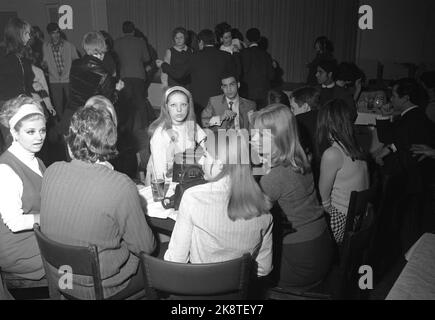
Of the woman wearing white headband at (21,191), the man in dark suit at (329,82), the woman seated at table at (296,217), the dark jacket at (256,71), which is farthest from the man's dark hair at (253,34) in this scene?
the woman wearing white headband at (21,191)

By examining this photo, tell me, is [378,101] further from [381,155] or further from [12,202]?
[12,202]

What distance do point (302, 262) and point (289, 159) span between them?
55 cm

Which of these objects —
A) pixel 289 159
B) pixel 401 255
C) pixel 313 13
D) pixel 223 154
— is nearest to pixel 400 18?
pixel 313 13

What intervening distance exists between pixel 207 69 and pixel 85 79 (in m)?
1.41

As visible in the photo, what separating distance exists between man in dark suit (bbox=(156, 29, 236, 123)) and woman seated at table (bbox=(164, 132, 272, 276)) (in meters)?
2.94

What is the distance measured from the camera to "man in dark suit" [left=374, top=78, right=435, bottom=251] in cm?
333

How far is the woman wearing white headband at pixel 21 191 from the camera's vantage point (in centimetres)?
205

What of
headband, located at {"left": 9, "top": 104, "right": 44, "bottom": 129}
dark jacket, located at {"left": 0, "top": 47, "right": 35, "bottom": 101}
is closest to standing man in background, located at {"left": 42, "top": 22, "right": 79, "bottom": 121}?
dark jacket, located at {"left": 0, "top": 47, "right": 35, "bottom": 101}

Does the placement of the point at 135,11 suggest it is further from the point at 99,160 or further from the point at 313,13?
the point at 99,160

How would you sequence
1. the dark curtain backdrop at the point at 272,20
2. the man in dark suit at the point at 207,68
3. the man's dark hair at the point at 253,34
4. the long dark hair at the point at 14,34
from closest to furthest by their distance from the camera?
the long dark hair at the point at 14,34, the man in dark suit at the point at 207,68, the man's dark hair at the point at 253,34, the dark curtain backdrop at the point at 272,20

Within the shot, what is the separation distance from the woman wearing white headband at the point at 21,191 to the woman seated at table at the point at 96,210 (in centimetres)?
23

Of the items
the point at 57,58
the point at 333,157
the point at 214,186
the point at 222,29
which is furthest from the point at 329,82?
the point at 57,58

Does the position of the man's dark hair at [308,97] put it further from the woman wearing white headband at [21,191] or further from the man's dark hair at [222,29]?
the woman wearing white headband at [21,191]

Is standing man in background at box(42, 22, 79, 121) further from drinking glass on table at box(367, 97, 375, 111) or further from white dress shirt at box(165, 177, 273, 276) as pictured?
white dress shirt at box(165, 177, 273, 276)
